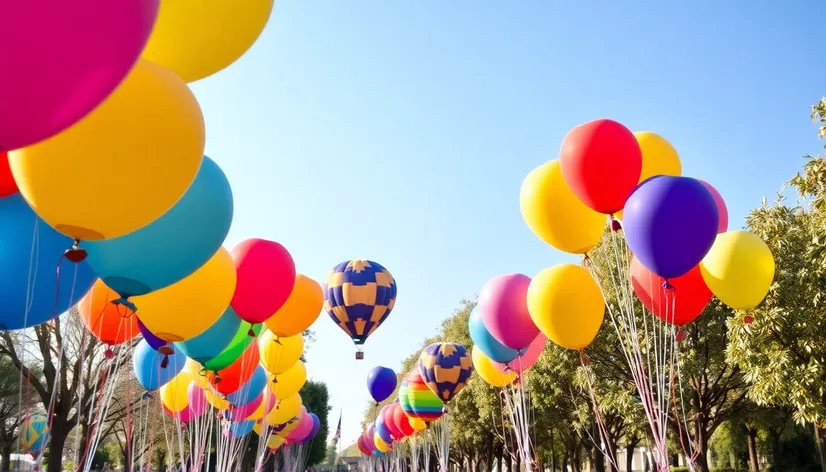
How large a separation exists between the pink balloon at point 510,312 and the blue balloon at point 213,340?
4580 millimetres

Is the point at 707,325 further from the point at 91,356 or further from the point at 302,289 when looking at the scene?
the point at 91,356

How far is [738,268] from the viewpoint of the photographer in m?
8.75

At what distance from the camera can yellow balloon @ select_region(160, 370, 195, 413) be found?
1393 cm

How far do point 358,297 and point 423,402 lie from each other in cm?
552

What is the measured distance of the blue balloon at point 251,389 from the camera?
42.2 ft

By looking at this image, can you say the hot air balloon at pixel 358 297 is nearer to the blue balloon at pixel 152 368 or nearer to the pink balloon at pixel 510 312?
the pink balloon at pixel 510 312

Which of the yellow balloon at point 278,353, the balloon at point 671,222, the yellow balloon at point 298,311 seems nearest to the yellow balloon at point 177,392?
the yellow balloon at point 278,353

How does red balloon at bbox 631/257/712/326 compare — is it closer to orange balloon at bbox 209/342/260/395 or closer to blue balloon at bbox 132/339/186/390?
orange balloon at bbox 209/342/260/395

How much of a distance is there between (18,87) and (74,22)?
432mm

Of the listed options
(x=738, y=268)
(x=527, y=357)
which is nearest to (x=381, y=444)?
(x=527, y=357)

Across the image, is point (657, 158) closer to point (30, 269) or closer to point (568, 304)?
point (568, 304)

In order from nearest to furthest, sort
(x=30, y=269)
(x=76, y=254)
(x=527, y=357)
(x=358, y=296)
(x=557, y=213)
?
(x=76, y=254) < (x=30, y=269) < (x=557, y=213) < (x=527, y=357) < (x=358, y=296)

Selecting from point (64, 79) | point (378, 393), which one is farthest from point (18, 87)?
point (378, 393)

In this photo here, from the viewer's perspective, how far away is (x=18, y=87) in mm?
3104
